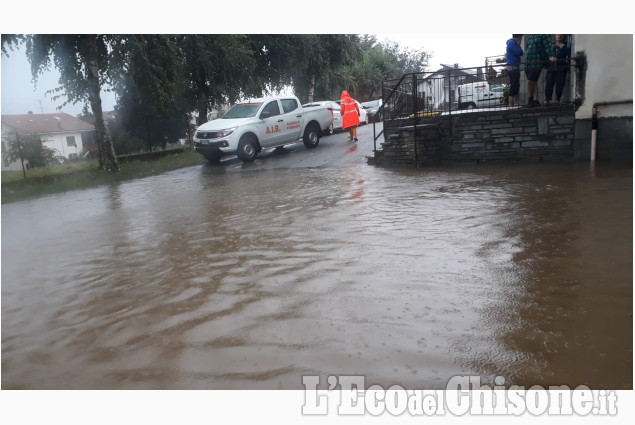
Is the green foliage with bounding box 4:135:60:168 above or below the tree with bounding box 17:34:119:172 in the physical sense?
below

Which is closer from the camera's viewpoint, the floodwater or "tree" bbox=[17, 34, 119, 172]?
the floodwater

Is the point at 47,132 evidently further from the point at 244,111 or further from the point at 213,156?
the point at 244,111

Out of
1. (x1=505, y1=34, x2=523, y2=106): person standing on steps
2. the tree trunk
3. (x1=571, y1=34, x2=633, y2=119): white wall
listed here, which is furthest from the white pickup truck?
(x1=571, y1=34, x2=633, y2=119): white wall

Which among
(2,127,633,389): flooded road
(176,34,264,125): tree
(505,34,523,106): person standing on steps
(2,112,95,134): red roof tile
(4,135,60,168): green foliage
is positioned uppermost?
(176,34,264,125): tree

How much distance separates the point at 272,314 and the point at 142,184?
7.89 metres

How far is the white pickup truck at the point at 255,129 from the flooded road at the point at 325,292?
655 centimetres

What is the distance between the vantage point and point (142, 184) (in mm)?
10297

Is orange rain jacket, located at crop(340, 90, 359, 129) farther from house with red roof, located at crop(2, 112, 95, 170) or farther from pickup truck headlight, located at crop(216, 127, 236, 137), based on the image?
house with red roof, located at crop(2, 112, 95, 170)

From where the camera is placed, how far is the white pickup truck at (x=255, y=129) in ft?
43.0

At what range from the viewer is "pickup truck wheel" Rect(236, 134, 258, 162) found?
1331cm

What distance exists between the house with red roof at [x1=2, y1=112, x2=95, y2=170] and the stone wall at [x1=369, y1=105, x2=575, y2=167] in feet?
21.0

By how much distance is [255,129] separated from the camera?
13.6 m

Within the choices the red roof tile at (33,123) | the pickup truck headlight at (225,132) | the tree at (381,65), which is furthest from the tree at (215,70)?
the tree at (381,65)
